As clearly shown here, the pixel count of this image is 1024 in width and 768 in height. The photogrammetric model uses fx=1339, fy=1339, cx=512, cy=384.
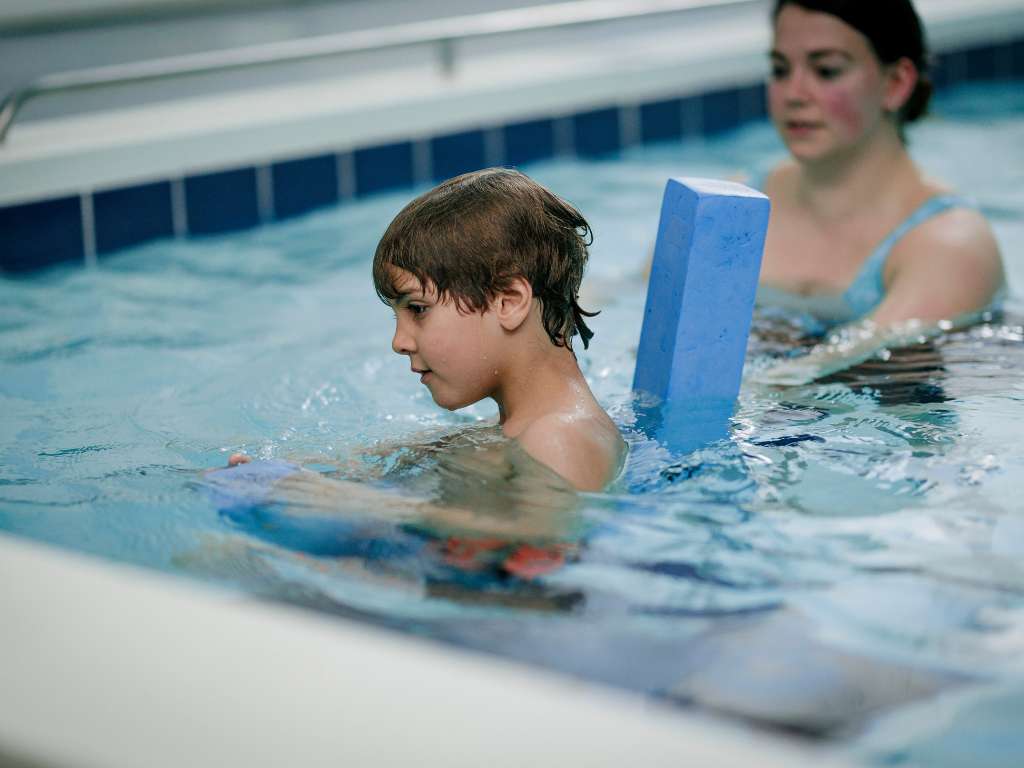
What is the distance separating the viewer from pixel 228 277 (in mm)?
4141

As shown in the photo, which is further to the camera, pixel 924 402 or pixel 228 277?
pixel 228 277

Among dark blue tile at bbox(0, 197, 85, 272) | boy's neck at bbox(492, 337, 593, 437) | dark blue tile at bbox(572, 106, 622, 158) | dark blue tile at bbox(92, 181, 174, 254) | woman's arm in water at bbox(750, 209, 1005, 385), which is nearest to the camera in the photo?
boy's neck at bbox(492, 337, 593, 437)

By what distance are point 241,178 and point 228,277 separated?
0.65 meters

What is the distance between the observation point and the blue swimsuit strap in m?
3.41

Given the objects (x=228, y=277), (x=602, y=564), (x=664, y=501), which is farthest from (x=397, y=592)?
(x=228, y=277)

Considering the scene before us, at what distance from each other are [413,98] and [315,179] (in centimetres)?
49

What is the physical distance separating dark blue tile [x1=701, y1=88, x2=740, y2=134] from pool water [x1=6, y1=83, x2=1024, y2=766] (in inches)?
98.2

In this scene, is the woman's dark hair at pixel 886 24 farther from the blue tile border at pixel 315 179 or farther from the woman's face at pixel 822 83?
the blue tile border at pixel 315 179

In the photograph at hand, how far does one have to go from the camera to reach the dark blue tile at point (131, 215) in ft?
14.1

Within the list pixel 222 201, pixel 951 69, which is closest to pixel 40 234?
pixel 222 201

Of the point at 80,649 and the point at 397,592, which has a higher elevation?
the point at 80,649

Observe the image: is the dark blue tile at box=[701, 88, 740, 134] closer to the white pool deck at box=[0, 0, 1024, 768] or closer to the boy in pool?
the boy in pool

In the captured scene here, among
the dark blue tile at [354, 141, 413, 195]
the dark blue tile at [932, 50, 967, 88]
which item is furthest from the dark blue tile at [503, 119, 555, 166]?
the dark blue tile at [932, 50, 967, 88]

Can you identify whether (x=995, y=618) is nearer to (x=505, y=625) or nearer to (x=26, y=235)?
(x=505, y=625)
